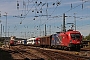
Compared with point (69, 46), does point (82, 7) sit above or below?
above

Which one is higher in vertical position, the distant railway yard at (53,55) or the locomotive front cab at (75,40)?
the locomotive front cab at (75,40)

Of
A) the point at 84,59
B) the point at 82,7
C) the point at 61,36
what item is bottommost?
the point at 84,59

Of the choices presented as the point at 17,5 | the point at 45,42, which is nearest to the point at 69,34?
the point at 17,5

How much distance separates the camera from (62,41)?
37812 millimetres

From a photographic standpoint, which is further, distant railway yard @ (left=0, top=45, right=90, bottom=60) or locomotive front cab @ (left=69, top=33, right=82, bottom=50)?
locomotive front cab @ (left=69, top=33, right=82, bottom=50)

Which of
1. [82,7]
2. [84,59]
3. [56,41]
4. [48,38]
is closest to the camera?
[84,59]

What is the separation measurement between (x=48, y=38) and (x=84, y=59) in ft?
106

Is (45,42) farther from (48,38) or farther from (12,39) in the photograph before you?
(12,39)

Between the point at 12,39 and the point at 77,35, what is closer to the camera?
the point at 77,35

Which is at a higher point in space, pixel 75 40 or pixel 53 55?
pixel 75 40

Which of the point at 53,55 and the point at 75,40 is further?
the point at 75,40

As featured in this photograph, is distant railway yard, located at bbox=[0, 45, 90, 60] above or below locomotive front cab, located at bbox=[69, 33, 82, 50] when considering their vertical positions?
below

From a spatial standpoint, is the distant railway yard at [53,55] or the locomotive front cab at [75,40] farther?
the locomotive front cab at [75,40]

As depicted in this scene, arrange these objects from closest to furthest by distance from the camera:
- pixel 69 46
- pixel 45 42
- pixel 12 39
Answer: pixel 69 46 < pixel 45 42 < pixel 12 39
